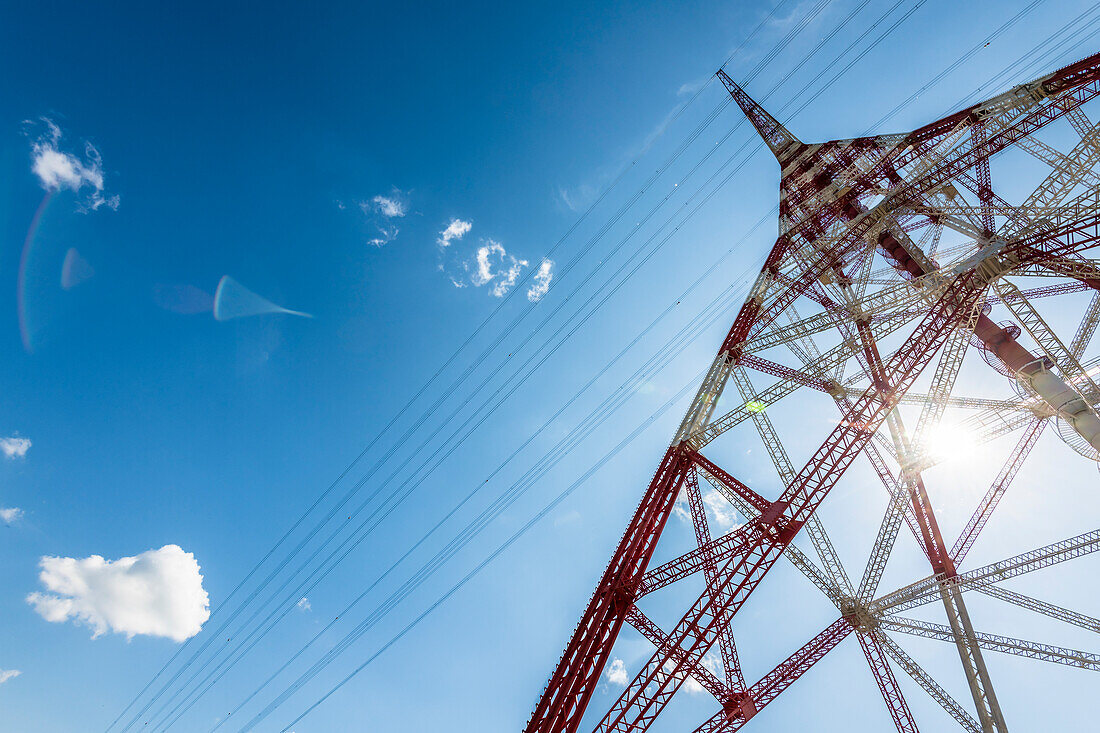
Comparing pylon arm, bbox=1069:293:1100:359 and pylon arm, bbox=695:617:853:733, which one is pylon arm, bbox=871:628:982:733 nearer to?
pylon arm, bbox=695:617:853:733

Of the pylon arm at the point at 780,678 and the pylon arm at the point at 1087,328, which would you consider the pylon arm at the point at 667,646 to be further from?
the pylon arm at the point at 1087,328

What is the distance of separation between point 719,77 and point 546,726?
2926 centimetres

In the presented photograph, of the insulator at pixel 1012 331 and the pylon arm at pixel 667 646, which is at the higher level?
the insulator at pixel 1012 331

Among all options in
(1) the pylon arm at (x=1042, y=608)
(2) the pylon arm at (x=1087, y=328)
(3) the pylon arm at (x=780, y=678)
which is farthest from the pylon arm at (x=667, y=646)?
(2) the pylon arm at (x=1087, y=328)

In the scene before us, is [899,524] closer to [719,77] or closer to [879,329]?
[879,329]

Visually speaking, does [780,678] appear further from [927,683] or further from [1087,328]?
[1087,328]

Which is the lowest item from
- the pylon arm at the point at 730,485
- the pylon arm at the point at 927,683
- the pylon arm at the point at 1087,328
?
the pylon arm at the point at 927,683

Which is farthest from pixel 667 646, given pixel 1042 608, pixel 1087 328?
pixel 1087 328

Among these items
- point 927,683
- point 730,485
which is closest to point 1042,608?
point 927,683

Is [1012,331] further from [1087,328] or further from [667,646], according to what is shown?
[667,646]

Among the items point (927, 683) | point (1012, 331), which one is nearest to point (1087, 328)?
point (1012, 331)

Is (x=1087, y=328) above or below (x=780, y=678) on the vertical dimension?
above

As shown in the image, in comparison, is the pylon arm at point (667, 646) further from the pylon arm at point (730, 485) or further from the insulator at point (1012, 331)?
the insulator at point (1012, 331)

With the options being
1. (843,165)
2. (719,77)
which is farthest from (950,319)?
(719,77)
